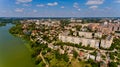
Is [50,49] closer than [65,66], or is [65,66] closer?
[65,66]

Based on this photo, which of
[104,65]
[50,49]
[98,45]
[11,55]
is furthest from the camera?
[98,45]

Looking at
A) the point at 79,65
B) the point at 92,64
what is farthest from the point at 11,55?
the point at 92,64

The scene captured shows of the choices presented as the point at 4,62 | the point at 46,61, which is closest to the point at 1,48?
the point at 4,62

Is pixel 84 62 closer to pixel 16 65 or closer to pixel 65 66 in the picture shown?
pixel 65 66

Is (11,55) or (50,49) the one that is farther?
(50,49)

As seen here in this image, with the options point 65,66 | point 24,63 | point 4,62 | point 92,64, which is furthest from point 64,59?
point 4,62

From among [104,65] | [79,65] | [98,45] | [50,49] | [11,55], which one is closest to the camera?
[104,65]

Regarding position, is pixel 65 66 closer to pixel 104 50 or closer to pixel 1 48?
pixel 104 50

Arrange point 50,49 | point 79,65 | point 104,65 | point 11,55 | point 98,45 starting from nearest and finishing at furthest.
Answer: point 104,65 < point 79,65 < point 11,55 < point 50,49 < point 98,45
